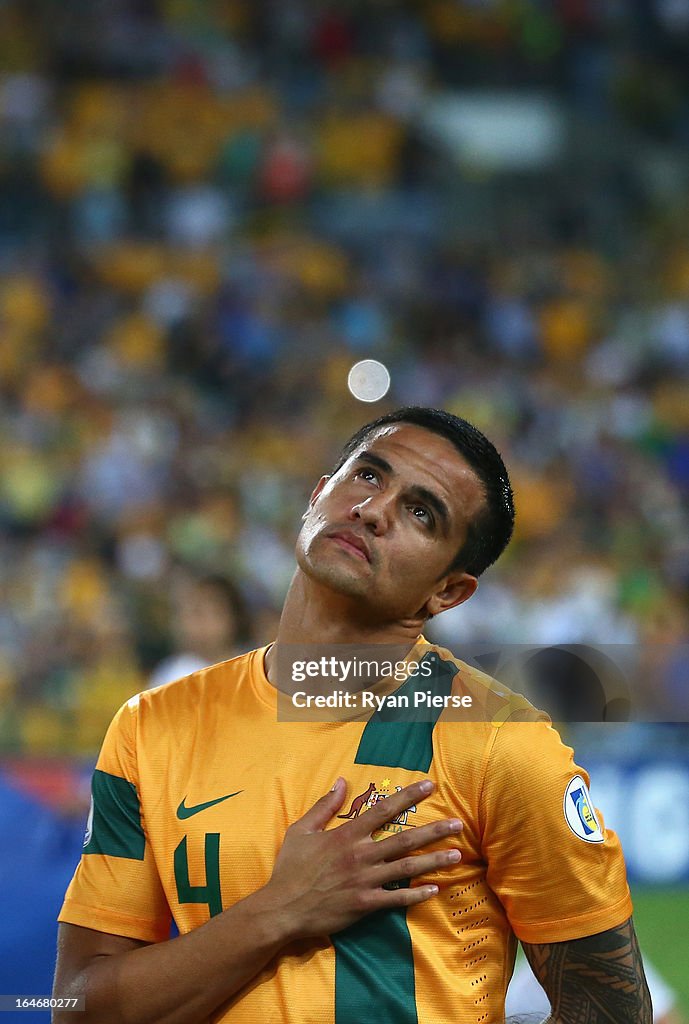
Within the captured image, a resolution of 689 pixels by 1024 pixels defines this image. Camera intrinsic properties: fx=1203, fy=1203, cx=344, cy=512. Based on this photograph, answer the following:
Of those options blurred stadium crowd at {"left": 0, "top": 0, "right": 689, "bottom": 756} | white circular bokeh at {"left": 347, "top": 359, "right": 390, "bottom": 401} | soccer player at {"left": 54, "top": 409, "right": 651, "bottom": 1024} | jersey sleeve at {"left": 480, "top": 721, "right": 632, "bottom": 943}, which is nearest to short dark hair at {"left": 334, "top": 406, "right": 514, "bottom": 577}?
soccer player at {"left": 54, "top": 409, "right": 651, "bottom": 1024}

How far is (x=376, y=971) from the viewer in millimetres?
1796

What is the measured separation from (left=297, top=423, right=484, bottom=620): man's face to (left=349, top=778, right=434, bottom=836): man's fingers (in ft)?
1.01

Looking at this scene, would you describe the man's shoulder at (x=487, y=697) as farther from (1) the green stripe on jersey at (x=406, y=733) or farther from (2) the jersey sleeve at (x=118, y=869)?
(2) the jersey sleeve at (x=118, y=869)

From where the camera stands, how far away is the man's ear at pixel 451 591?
80.6 inches

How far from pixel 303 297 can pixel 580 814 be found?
10.4 m

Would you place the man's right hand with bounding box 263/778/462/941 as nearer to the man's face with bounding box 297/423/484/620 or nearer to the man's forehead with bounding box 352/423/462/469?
the man's face with bounding box 297/423/484/620

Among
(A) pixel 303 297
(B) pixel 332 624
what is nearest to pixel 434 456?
(B) pixel 332 624

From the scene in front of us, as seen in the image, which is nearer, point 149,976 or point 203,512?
point 149,976

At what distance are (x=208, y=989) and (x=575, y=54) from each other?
14.6 meters

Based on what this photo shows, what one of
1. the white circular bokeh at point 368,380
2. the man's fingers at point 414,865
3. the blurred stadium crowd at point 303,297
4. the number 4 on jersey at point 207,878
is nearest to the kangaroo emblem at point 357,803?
the man's fingers at point 414,865

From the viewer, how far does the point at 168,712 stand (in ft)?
6.77

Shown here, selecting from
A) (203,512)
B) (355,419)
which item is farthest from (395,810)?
(355,419)

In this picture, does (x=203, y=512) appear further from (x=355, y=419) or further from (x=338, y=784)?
(x=338, y=784)

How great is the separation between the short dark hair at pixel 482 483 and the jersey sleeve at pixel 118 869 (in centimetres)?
66
